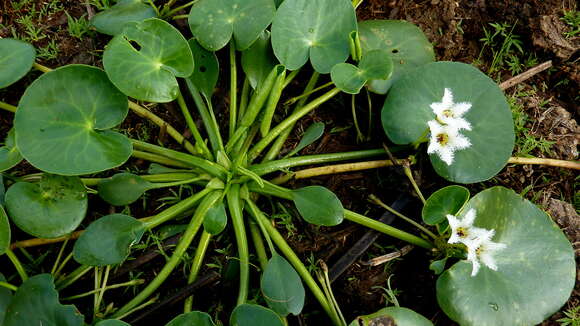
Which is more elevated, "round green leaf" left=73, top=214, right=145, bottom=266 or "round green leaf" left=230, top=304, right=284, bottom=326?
"round green leaf" left=73, top=214, right=145, bottom=266

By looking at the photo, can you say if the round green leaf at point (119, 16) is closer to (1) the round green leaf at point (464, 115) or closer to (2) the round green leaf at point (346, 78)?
(2) the round green leaf at point (346, 78)

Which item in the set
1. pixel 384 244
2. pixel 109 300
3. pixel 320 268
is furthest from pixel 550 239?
pixel 109 300

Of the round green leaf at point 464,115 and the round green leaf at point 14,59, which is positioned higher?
the round green leaf at point 14,59

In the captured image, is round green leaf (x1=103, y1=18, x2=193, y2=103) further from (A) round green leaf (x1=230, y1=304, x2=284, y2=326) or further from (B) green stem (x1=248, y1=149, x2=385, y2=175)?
→ (A) round green leaf (x1=230, y1=304, x2=284, y2=326)

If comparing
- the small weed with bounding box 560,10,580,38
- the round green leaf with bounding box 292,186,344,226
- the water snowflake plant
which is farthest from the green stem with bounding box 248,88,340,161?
the small weed with bounding box 560,10,580,38

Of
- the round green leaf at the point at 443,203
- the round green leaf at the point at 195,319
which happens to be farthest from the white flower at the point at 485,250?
the round green leaf at the point at 195,319

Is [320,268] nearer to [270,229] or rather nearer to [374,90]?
[270,229]

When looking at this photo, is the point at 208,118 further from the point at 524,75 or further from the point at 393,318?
the point at 524,75
